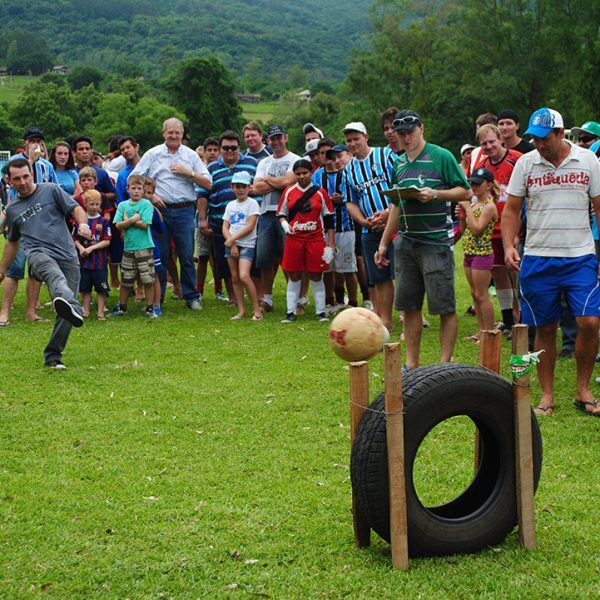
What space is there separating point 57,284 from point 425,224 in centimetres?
359

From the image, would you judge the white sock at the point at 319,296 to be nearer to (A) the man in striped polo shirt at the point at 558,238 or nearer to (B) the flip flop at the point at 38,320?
(B) the flip flop at the point at 38,320

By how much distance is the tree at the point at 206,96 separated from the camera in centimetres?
8419

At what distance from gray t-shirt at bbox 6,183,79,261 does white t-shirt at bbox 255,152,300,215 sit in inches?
131

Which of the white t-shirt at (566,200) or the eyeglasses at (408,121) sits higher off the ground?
the eyeglasses at (408,121)

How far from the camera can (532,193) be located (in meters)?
6.61

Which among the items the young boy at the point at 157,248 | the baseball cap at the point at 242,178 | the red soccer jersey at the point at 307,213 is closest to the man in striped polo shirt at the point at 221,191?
the baseball cap at the point at 242,178

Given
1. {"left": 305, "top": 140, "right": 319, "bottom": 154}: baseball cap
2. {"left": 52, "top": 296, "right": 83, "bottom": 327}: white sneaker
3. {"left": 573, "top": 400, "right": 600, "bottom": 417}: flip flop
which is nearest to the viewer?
{"left": 573, "top": 400, "right": 600, "bottom": 417}: flip flop

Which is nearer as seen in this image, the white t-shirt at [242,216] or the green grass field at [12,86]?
the white t-shirt at [242,216]

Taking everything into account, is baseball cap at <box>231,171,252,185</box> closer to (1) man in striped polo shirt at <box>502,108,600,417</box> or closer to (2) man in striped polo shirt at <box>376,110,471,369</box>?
(2) man in striped polo shirt at <box>376,110,471,369</box>

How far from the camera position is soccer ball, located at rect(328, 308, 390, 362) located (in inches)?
162

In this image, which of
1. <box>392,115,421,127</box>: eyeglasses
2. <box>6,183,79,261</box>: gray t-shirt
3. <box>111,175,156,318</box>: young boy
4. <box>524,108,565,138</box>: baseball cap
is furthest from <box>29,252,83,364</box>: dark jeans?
<box>524,108,565,138</box>: baseball cap

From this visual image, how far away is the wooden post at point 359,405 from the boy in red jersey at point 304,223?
658 cm

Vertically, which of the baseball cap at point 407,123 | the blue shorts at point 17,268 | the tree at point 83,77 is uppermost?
the tree at point 83,77

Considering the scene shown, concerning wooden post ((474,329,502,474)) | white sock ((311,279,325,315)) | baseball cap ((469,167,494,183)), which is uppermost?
baseball cap ((469,167,494,183))
